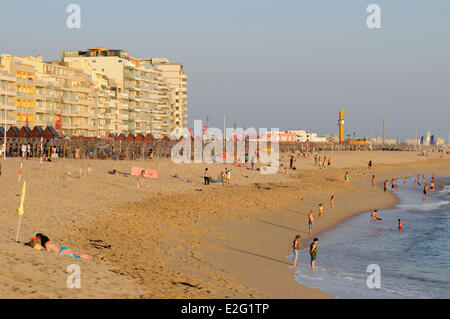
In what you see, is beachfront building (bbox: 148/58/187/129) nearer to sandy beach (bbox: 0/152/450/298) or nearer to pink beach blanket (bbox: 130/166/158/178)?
sandy beach (bbox: 0/152/450/298)

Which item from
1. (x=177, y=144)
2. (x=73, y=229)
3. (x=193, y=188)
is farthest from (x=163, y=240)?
(x=177, y=144)

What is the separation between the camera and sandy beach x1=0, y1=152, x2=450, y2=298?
42.0ft

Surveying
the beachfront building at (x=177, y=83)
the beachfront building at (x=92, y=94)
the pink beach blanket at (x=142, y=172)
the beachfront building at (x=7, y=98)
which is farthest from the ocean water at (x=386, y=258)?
the beachfront building at (x=177, y=83)

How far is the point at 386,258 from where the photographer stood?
20984mm

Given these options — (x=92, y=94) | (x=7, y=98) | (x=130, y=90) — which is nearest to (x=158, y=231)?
(x=7, y=98)

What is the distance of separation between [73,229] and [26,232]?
214 cm

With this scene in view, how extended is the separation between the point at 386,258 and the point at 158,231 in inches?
352

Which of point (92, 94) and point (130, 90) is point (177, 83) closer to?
point (130, 90)

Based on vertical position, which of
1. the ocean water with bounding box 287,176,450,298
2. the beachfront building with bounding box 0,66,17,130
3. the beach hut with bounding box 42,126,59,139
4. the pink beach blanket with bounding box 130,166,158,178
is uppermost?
the beachfront building with bounding box 0,66,17,130

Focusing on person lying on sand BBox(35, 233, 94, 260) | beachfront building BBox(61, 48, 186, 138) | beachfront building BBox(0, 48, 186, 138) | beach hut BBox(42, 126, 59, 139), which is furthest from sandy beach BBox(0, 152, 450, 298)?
beachfront building BBox(61, 48, 186, 138)

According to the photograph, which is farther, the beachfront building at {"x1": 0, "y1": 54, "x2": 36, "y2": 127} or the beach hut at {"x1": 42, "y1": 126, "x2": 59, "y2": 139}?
the beachfront building at {"x1": 0, "y1": 54, "x2": 36, "y2": 127}

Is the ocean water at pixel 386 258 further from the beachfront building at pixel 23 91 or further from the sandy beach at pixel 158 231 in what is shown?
the beachfront building at pixel 23 91

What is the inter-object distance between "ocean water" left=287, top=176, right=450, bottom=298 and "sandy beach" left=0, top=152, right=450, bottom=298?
99 cm
